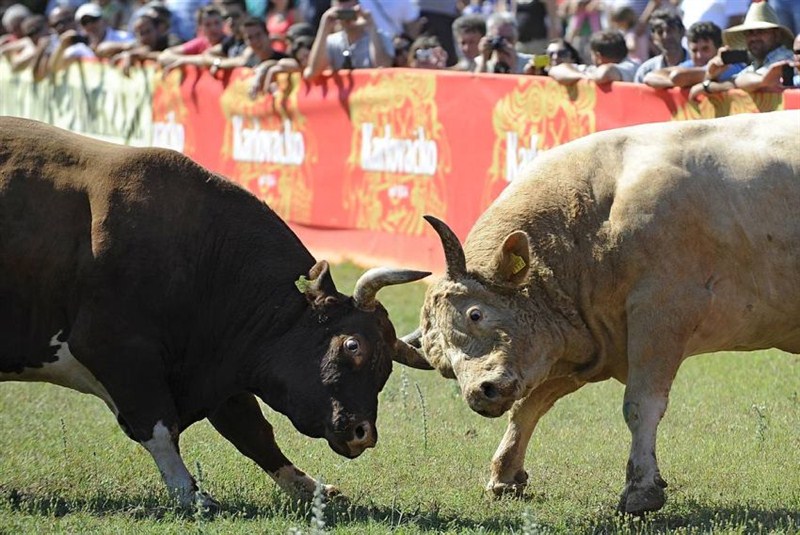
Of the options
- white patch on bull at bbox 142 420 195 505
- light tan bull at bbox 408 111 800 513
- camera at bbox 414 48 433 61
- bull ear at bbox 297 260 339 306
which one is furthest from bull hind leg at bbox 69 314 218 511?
camera at bbox 414 48 433 61

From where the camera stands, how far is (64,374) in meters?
8.23

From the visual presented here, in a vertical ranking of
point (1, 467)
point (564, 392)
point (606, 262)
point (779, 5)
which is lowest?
Result: point (1, 467)

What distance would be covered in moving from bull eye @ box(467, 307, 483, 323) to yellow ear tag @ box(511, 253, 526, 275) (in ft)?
0.85

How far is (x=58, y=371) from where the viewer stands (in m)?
8.22

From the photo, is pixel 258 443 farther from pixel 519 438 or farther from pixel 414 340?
pixel 519 438

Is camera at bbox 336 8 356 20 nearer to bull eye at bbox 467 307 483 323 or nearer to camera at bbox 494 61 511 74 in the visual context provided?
camera at bbox 494 61 511 74

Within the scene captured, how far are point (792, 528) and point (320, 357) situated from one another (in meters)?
2.45

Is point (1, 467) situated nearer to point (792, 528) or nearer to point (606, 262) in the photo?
point (606, 262)

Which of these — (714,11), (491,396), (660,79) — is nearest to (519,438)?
(491,396)

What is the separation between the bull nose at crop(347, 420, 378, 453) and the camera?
7.93 meters

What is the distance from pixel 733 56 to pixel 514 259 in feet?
15.7

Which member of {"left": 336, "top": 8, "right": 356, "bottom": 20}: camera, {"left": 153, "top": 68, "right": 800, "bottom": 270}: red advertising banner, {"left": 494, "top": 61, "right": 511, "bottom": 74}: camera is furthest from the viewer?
{"left": 336, "top": 8, "right": 356, "bottom": 20}: camera

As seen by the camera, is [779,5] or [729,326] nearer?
[729,326]

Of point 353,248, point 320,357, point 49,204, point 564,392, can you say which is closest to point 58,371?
point 49,204
